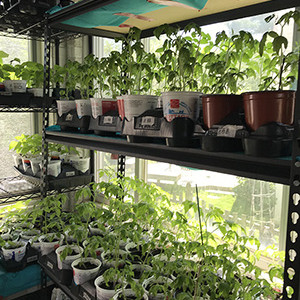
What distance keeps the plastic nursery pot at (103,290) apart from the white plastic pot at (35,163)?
849 mm

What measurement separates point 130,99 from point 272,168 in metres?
0.52

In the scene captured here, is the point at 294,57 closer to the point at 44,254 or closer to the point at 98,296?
the point at 98,296

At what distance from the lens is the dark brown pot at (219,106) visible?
2.59ft

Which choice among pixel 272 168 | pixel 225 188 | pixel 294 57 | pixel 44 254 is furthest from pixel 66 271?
pixel 294 57

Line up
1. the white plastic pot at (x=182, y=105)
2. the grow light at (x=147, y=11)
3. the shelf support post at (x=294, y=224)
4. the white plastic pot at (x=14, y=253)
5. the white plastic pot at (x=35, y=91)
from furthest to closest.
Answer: the white plastic pot at (x=35, y=91)
the white plastic pot at (x=14, y=253)
the grow light at (x=147, y=11)
the white plastic pot at (x=182, y=105)
the shelf support post at (x=294, y=224)

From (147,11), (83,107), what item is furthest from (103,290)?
(147,11)

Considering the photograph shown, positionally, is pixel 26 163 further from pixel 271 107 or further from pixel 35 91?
pixel 271 107

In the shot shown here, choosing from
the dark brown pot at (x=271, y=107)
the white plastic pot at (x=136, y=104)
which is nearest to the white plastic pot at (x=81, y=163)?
the white plastic pot at (x=136, y=104)

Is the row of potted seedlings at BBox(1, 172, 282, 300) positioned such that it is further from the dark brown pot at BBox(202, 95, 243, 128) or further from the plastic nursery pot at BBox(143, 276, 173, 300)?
the dark brown pot at BBox(202, 95, 243, 128)

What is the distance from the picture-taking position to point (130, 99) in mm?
1027

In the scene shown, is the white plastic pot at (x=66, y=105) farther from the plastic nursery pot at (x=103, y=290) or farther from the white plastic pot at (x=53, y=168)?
the plastic nursery pot at (x=103, y=290)

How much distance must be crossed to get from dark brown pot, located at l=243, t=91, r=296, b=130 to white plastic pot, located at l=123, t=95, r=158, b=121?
399 mm

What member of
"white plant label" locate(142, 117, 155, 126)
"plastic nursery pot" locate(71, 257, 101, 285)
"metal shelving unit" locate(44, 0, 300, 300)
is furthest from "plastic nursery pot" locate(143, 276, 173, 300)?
Answer: "white plant label" locate(142, 117, 155, 126)

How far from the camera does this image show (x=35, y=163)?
1.81 meters
